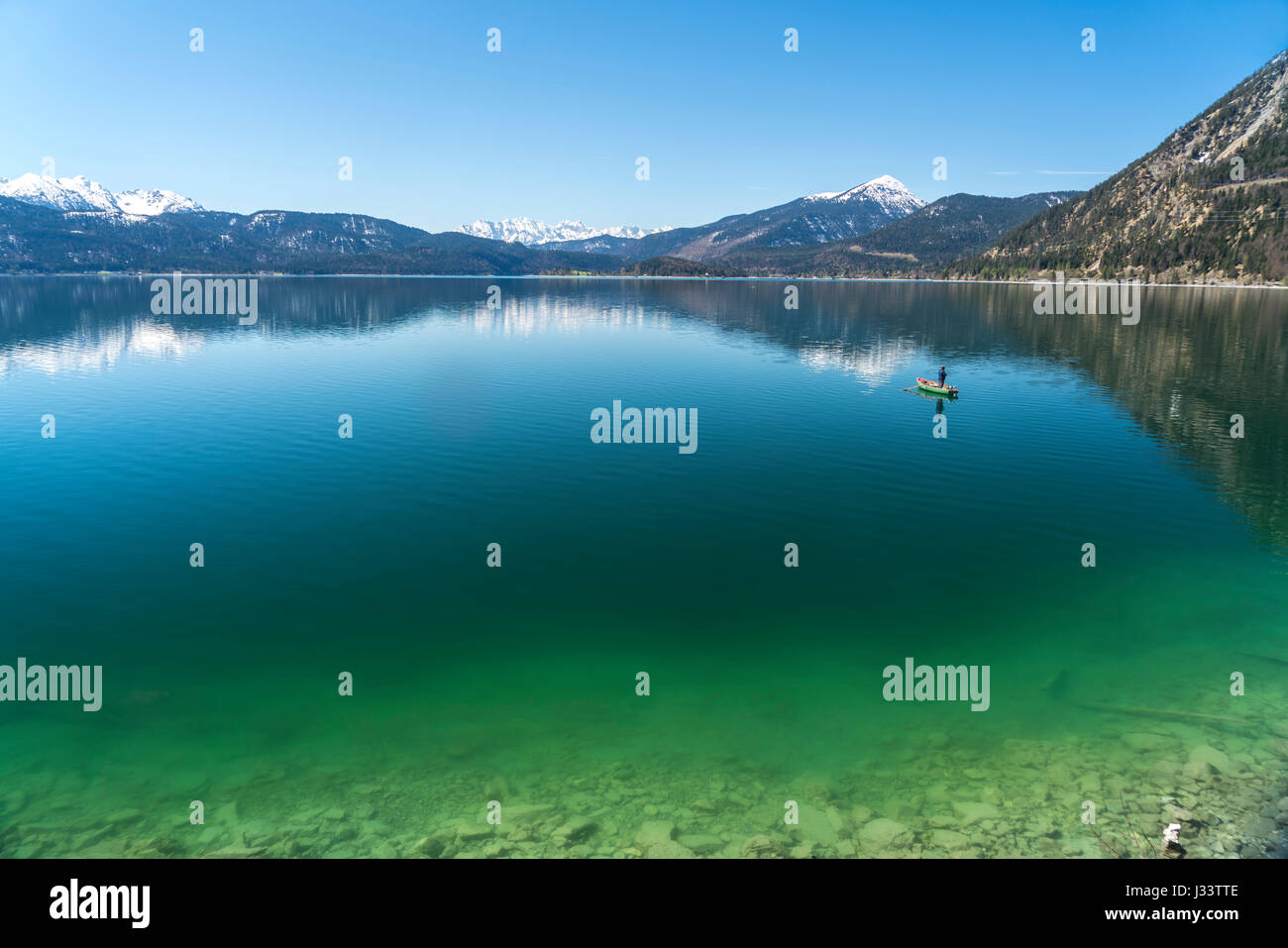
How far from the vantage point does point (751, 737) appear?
24891 millimetres

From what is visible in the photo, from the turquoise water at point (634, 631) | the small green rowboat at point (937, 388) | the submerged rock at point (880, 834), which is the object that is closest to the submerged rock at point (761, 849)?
the turquoise water at point (634, 631)

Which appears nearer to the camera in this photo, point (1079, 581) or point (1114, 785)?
point (1114, 785)

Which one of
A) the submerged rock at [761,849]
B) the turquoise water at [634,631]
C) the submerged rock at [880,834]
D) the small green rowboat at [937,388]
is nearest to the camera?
the submerged rock at [761,849]

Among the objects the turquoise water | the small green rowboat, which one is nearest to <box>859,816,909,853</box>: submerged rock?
the turquoise water

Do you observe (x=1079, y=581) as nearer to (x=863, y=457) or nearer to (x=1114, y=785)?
(x=1114, y=785)

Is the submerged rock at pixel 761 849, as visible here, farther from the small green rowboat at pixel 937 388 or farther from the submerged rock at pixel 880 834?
the small green rowboat at pixel 937 388

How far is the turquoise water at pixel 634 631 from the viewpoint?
70.6 feet

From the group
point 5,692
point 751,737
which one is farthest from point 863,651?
point 5,692

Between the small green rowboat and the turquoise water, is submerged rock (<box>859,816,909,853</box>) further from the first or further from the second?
the small green rowboat

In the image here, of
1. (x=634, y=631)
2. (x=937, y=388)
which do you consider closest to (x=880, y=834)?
(x=634, y=631)

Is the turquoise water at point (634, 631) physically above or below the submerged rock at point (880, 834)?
above

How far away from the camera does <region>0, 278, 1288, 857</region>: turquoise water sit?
21516 mm

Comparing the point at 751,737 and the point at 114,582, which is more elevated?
the point at 114,582
